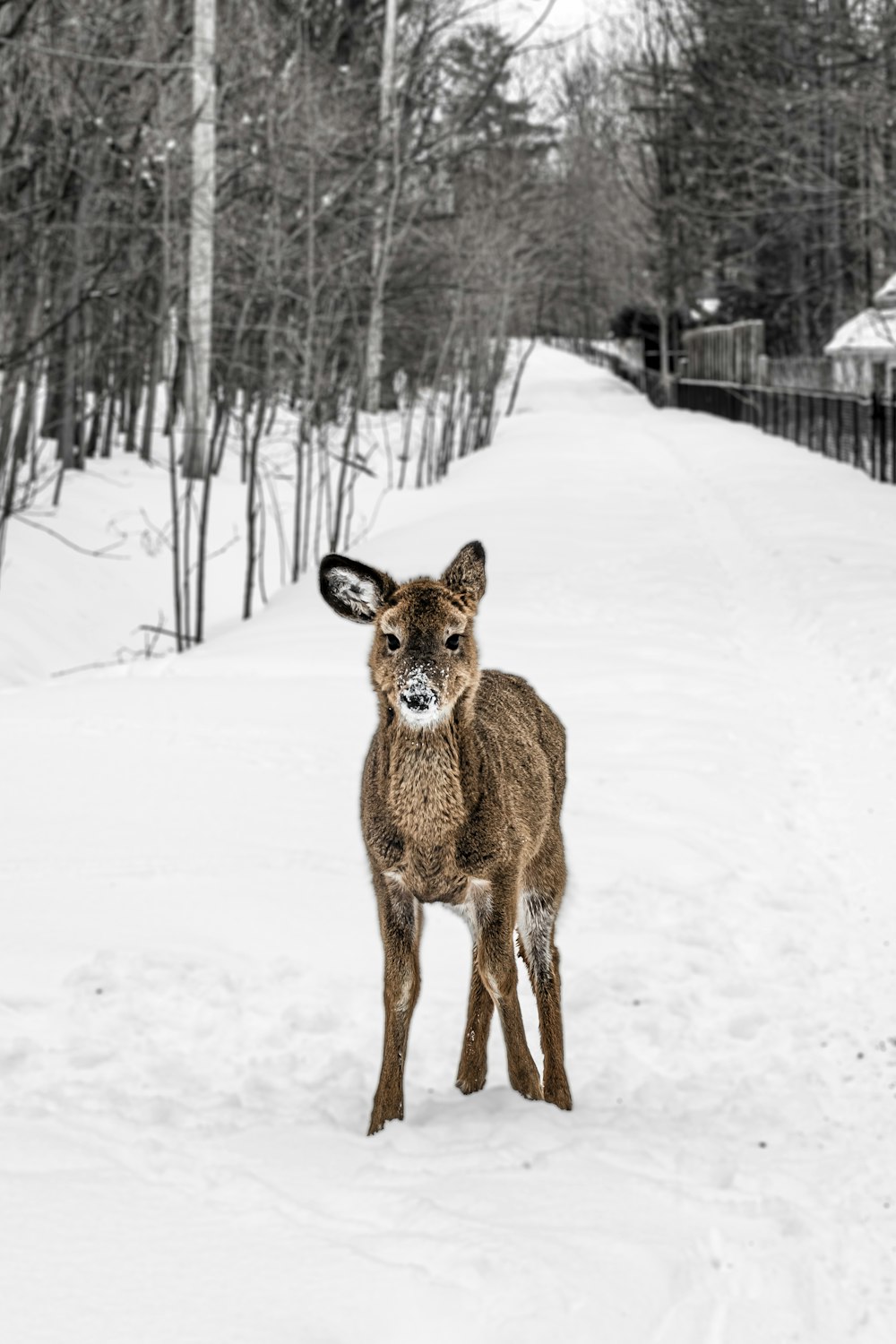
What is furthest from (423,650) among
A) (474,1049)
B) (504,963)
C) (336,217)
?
(336,217)

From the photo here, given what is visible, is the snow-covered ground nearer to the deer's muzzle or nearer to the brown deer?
the brown deer

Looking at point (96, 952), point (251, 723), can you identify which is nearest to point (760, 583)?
point (251, 723)

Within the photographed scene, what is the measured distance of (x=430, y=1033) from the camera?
5.34 m

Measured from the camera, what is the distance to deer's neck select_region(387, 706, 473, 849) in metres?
3.64

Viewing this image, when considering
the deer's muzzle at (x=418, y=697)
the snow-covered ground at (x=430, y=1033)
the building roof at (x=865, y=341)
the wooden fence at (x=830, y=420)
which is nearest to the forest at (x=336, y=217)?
the building roof at (x=865, y=341)

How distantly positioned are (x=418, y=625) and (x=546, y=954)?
1265mm

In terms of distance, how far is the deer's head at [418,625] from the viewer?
11.2 feet

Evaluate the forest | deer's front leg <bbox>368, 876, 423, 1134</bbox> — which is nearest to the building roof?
the forest

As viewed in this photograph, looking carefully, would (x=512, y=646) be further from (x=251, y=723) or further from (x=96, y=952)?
(x=96, y=952)

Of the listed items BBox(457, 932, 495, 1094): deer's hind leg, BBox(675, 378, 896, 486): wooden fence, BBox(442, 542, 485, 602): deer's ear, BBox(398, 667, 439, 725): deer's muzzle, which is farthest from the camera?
BBox(675, 378, 896, 486): wooden fence

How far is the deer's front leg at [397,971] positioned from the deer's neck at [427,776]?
0.71ft

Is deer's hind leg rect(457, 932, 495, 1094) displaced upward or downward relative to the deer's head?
downward

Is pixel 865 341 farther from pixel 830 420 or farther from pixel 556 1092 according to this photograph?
pixel 556 1092

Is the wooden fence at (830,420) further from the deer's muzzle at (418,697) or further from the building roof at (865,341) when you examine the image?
the deer's muzzle at (418,697)
